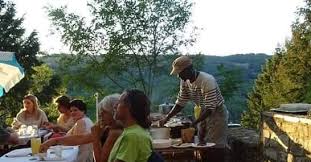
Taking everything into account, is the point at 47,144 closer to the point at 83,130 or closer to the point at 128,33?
the point at 83,130

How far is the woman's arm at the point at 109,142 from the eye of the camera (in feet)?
10.6

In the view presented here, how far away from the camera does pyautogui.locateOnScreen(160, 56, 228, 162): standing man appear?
14.8 ft

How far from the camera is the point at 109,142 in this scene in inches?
128

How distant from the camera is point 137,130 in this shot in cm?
262

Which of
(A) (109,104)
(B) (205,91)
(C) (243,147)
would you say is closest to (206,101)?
(B) (205,91)

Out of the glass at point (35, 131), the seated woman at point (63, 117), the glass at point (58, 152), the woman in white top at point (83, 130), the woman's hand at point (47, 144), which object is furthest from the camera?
the glass at point (35, 131)

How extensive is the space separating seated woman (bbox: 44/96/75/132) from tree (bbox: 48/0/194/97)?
1188 centimetres

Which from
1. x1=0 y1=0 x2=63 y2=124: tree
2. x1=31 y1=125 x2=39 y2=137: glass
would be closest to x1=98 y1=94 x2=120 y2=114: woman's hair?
x1=31 y1=125 x2=39 y2=137: glass

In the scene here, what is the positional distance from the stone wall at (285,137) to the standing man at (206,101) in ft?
1.86

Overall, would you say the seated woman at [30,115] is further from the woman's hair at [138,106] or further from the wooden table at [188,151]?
the woman's hair at [138,106]

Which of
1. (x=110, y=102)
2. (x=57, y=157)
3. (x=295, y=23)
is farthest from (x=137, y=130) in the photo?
(x=295, y=23)

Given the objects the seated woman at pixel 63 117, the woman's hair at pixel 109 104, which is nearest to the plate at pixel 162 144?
the woman's hair at pixel 109 104

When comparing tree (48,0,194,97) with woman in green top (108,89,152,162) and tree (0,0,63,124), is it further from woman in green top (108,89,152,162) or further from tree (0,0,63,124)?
woman in green top (108,89,152,162)

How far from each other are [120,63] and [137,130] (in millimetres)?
16591
